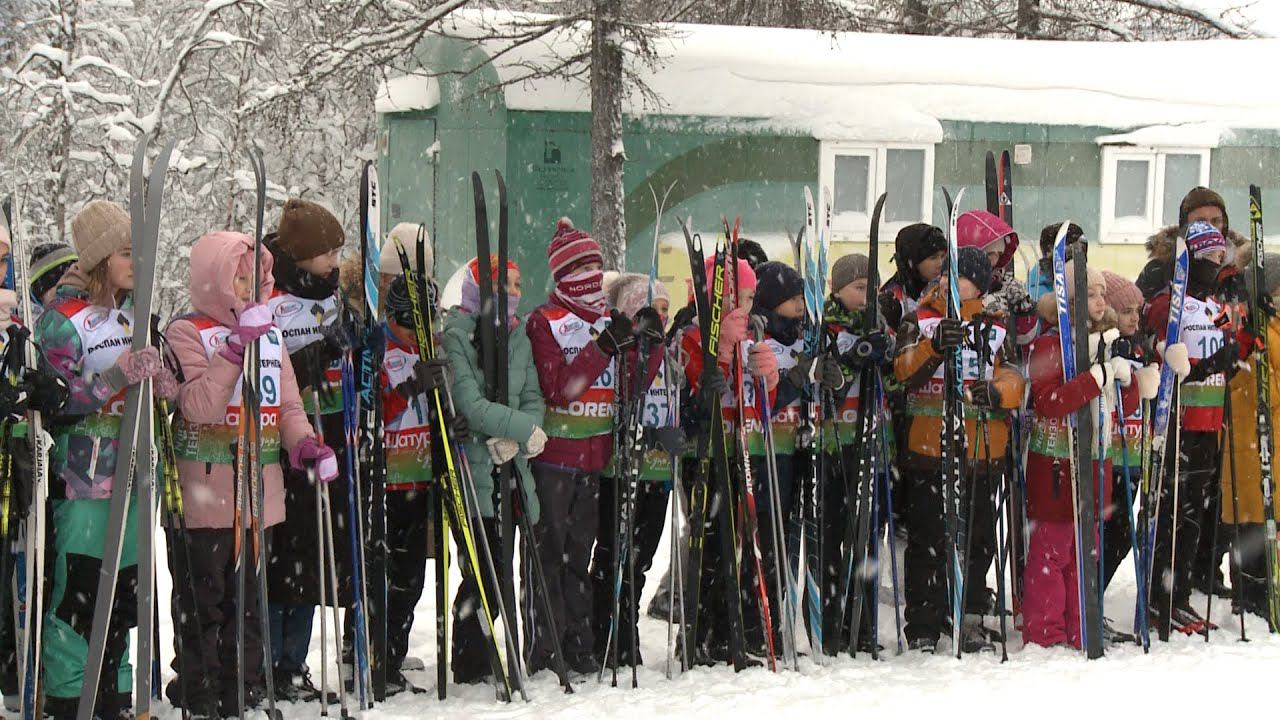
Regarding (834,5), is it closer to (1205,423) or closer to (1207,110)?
(1207,110)

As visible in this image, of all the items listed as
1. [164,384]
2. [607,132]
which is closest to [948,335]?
[164,384]

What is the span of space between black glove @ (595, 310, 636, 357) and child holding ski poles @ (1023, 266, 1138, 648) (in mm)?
1813

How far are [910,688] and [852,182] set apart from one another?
23.8ft

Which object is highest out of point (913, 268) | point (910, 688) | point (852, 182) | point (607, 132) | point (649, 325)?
point (607, 132)

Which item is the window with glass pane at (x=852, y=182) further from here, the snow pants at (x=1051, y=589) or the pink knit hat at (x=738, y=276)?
the pink knit hat at (x=738, y=276)

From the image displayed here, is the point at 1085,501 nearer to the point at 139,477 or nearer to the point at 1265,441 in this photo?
the point at 1265,441

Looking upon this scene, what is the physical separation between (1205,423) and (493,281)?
3.23 m

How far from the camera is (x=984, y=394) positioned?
4.89m

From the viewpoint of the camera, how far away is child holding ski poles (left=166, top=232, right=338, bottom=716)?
3.90 meters

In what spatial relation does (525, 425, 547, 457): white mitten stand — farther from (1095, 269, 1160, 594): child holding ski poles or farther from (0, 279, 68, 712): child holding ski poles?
(1095, 269, 1160, 594): child holding ski poles

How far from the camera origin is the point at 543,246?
34.3ft

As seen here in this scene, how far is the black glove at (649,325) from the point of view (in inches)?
177

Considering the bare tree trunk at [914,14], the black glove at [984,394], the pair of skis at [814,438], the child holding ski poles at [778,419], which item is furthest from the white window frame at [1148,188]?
the child holding ski poles at [778,419]

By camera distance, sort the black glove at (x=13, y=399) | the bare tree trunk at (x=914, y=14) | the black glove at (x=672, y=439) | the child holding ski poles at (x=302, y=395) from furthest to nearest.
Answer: the bare tree trunk at (x=914, y=14) → the black glove at (x=672, y=439) → the child holding ski poles at (x=302, y=395) → the black glove at (x=13, y=399)
